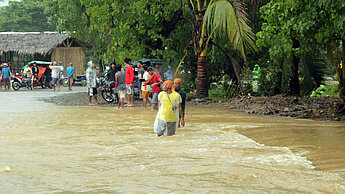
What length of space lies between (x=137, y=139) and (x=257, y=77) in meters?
11.0

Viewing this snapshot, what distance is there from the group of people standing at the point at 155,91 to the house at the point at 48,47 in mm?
19175

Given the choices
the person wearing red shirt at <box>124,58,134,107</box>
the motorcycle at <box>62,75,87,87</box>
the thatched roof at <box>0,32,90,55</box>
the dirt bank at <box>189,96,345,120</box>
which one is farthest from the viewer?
the thatched roof at <box>0,32,90,55</box>

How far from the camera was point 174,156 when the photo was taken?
799cm

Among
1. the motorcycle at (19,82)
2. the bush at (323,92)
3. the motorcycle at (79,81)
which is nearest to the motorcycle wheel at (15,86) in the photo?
the motorcycle at (19,82)

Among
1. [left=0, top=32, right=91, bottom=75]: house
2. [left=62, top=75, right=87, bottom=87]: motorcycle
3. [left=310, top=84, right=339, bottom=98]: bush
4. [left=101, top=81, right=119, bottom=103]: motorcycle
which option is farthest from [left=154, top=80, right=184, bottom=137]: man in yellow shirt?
[left=0, top=32, right=91, bottom=75]: house

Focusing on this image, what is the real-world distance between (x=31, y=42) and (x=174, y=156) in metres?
31.4

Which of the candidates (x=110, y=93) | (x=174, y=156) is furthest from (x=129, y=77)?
(x=174, y=156)

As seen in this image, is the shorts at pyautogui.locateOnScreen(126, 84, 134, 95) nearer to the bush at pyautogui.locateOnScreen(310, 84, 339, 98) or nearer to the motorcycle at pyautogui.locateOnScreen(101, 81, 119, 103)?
the motorcycle at pyautogui.locateOnScreen(101, 81, 119, 103)

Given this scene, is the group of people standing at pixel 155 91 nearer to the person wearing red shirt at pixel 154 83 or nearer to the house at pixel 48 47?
the person wearing red shirt at pixel 154 83

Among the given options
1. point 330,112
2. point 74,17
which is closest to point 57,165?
point 330,112

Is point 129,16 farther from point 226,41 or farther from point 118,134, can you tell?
point 118,134

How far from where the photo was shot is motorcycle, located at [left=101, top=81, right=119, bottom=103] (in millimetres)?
18906

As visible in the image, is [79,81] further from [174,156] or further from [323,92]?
[174,156]

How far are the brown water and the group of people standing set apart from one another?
36 centimetres
